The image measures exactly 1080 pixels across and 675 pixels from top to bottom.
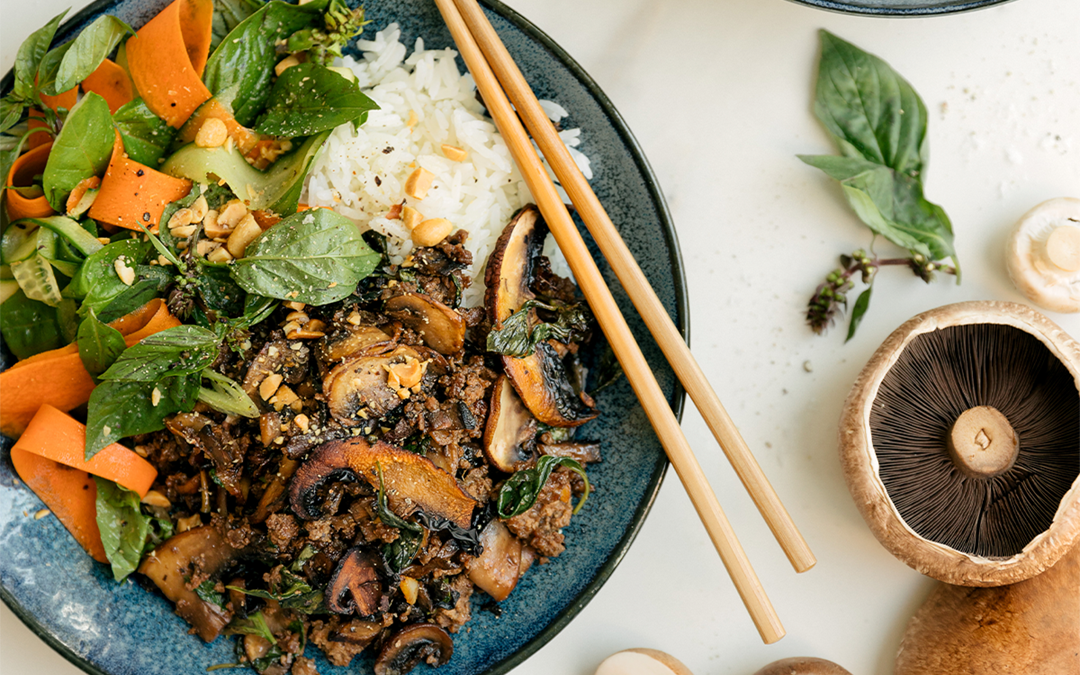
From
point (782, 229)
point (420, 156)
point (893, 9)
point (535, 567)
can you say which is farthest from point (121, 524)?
point (893, 9)

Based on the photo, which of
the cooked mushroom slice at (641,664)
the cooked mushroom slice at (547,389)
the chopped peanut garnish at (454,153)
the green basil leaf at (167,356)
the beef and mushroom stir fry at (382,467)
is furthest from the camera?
the cooked mushroom slice at (641,664)

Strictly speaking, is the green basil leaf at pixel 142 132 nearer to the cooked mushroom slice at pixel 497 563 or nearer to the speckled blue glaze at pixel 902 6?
Result: the cooked mushroom slice at pixel 497 563

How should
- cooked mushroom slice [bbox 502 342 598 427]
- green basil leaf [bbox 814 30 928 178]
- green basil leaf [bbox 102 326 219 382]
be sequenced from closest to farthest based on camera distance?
green basil leaf [bbox 102 326 219 382]
cooked mushroom slice [bbox 502 342 598 427]
green basil leaf [bbox 814 30 928 178]

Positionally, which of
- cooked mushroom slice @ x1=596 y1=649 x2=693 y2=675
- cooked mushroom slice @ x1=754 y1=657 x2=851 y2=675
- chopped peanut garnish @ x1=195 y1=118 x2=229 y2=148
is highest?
chopped peanut garnish @ x1=195 y1=118 x2=229 y2=148

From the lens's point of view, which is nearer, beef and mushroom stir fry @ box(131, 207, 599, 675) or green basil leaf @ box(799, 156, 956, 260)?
beef and mushroom stir fry @ box(131, 207, 599, 675)

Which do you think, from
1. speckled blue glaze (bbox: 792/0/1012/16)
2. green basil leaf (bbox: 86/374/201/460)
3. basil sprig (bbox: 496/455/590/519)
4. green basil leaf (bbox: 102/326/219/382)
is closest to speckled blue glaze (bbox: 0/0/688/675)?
basil sprig (bbox: 496/455/590/519)

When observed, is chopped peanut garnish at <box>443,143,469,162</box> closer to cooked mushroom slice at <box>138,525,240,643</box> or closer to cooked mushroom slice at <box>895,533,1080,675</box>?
cooked mushroom slice at <box>138,525,240,643</box>

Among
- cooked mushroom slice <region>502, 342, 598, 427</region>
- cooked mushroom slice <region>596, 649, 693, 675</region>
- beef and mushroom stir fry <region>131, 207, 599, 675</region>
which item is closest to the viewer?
beef and mushroom stir fry <region>131, 207, 599, 675</region>

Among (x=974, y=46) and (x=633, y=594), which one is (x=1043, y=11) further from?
(x=633, y=594)

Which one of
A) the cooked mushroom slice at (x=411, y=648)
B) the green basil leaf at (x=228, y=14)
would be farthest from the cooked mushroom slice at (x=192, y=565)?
the green basil leaf at (x=228, y=14)
